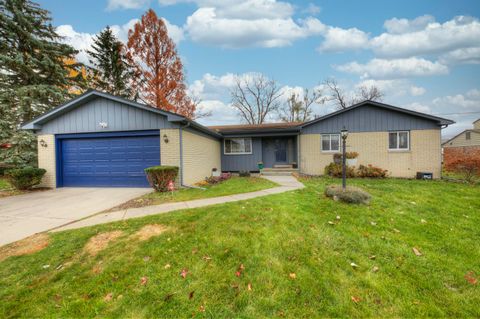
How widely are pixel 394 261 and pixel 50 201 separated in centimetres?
897

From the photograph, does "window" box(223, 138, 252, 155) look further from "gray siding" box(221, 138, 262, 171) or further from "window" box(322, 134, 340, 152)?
"window" box(322, 134, 340, 152)

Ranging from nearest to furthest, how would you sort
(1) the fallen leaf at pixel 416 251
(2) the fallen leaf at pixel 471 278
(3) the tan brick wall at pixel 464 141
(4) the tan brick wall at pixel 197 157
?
(2) the fallen leaf at pixel 471 278
(1) the fallen leaf at pixel 416 251
(4) the tan brick wall at pixel 197 157
(3) the tan brick wall at pixel 464 141

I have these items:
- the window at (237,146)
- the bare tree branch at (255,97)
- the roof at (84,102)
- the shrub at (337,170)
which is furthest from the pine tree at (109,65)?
the shrub at (337,170)

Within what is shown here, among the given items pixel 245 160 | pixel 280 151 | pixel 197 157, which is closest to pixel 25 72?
pixel 197 157

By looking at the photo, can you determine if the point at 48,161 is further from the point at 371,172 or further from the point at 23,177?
the point at 371,172

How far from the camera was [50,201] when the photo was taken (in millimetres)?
6387

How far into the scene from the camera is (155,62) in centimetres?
1603

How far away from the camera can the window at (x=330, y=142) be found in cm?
1155

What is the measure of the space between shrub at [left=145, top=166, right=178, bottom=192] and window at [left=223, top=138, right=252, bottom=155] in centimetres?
638

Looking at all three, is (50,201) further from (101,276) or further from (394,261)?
(394,261)

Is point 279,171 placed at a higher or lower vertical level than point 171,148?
lower

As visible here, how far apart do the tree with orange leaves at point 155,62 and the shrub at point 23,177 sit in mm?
9656

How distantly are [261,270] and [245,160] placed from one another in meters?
10.7

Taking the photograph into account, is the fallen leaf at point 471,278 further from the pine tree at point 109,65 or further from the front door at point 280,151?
the pine tree at point 109,65
